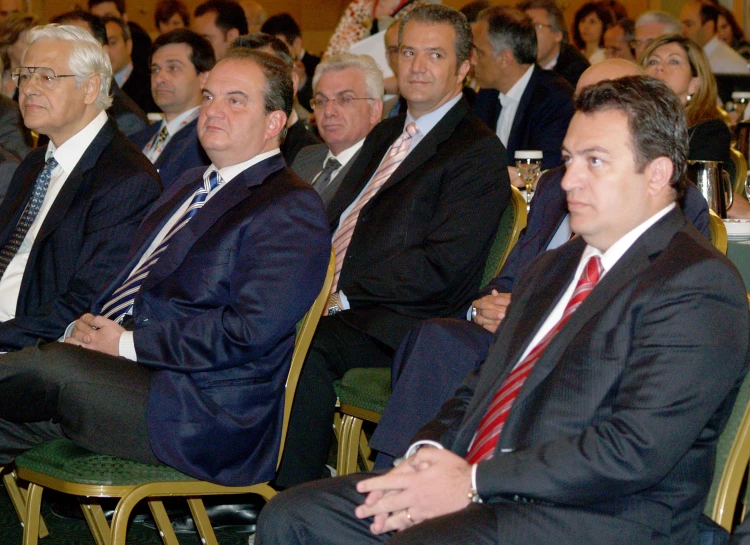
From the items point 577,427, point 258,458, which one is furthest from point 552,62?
point 577,427

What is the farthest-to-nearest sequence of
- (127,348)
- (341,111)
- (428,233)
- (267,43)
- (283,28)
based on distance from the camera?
(283,28)
(267,43)
(341,111)
(428,233)
(127,348)

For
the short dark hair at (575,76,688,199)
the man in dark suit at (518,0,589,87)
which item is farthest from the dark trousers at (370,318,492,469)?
the man in dark suit at (518,0,589,87)

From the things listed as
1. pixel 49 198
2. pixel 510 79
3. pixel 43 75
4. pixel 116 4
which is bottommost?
pixel 49 198

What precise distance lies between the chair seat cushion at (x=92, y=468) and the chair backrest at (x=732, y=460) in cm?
114

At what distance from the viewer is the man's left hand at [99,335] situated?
7.77 feet

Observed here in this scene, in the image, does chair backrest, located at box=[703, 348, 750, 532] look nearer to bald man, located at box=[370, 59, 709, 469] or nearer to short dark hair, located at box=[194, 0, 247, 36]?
bald man, located at box=[370, 59, 709, 469]

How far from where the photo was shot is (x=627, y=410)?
161cm

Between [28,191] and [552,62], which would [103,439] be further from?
[552,62]

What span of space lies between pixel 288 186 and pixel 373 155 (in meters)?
1.13

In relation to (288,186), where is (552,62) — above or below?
above

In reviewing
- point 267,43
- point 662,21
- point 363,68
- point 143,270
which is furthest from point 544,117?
point 143,270

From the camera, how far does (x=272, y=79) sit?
2.62 metres

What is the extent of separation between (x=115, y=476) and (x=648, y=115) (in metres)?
1.35

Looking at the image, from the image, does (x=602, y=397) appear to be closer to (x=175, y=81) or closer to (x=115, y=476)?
(x=115, y=476)
